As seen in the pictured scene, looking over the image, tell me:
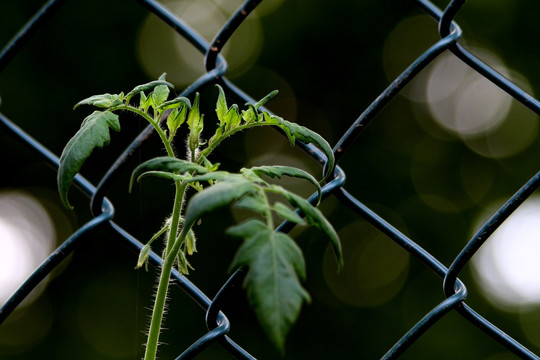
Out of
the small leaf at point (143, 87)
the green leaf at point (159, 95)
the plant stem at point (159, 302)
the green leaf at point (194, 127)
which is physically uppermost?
the small leaf at point (143, 87)

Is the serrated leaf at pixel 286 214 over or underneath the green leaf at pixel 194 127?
underneath

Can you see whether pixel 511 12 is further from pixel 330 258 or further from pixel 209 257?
pixel 209 257

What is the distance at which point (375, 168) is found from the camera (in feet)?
26.0

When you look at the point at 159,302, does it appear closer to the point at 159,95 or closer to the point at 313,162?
the point at 159,95

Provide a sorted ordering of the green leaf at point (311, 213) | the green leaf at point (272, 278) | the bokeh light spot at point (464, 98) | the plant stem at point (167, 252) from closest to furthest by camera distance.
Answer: the green leaf at point (272, 278) → the green leaf at point (311, 213) → the plant stem at point (167, 252) → the bokeh light spot at point (464, 98)

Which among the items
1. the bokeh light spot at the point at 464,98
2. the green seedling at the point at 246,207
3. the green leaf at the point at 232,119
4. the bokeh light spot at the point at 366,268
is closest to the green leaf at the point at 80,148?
the green seedling at the point at 246,207

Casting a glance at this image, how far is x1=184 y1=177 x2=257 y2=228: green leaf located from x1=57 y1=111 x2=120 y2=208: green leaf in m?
0.16

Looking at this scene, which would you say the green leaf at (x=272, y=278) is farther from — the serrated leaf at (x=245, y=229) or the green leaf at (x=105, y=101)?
the green leaf at (x=105, y=101)

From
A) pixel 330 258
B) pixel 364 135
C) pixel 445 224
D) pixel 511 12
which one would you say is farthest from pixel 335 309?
pixel 511 12

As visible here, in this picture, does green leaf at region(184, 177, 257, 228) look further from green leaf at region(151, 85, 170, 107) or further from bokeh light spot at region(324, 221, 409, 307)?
bokeh light spot at region(324, 221, 409, 307)

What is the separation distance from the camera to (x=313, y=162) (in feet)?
21.8

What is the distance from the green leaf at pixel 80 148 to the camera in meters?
0.59

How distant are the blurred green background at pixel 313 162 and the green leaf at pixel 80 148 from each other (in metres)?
5.43

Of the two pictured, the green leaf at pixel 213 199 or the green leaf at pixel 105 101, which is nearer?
the green leaf at pixel 213 199
